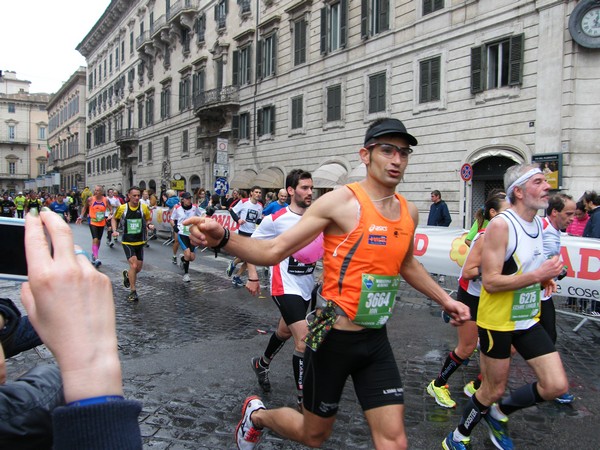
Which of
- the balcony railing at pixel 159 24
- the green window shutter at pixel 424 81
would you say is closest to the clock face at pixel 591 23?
the green window shutter at pixel 424 81

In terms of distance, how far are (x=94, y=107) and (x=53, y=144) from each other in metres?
27.1

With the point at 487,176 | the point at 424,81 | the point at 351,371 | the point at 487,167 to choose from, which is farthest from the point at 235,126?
the point at 351,371

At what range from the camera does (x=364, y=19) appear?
21016mm

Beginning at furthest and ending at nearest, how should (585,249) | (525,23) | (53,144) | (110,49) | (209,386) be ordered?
(53,144)
(110,49)
(525,23)
(585,249)
(209,386)

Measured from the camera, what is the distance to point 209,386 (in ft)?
15.7

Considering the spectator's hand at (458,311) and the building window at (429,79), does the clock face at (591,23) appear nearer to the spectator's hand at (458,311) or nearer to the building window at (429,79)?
the building window at (429,79)

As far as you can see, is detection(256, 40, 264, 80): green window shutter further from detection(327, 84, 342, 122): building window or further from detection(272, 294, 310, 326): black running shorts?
detection(272, 294, 310, 326): black running shorts

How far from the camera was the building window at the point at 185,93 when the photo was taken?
124 ft

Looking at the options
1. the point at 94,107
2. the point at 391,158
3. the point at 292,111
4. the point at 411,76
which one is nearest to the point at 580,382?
the point at 391,158

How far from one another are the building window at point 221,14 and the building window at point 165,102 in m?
9.82

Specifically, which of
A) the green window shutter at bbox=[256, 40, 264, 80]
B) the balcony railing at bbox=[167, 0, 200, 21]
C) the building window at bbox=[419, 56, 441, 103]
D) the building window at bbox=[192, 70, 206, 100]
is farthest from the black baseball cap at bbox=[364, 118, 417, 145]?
the balcony railing at bbox=[167, 0, 200, 21]

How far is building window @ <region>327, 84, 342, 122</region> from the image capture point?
22594mm

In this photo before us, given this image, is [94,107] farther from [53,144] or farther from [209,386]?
[209,386]

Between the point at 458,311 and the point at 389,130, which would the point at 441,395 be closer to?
the point at 458,311
